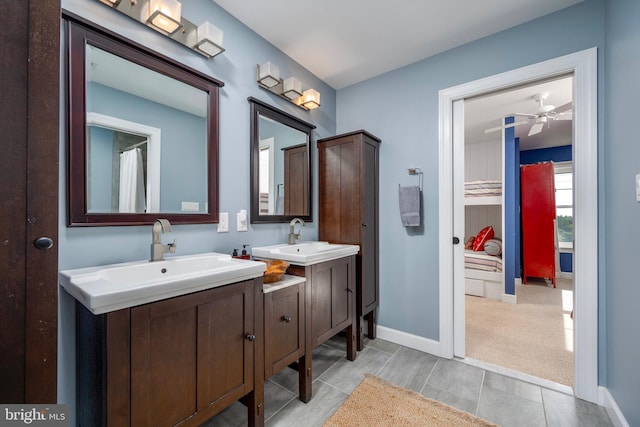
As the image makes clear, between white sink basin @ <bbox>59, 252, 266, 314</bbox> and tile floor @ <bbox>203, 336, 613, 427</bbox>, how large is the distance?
0.89 metres

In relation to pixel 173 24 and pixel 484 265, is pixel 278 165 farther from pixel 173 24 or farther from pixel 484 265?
pixel 484 265

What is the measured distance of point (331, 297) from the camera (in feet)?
6.29

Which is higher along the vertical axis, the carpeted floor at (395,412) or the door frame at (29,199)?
the door frame at (29,199)

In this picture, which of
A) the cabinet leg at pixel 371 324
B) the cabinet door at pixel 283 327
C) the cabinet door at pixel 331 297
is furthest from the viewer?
the cabinet leg at pixel 371 324

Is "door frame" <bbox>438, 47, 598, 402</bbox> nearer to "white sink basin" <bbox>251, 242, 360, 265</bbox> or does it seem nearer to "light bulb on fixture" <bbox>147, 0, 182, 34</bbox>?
"white sink basin" <bbox>251, 242, 360, 265</bbox>

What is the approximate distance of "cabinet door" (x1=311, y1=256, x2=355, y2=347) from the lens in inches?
69.9

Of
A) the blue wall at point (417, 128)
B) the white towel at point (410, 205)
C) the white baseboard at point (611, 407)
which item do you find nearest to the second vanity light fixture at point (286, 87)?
the blue wall at point (417, 128)

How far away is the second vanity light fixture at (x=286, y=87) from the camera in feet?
6.47

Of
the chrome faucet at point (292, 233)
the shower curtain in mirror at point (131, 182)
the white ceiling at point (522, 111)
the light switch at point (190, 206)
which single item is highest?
the white ceiling at point (522, 111)

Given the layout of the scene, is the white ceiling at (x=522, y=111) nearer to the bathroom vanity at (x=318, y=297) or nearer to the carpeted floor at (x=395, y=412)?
the bathroom vanity at (x=318, y=297)

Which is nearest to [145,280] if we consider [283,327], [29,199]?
[29,199]

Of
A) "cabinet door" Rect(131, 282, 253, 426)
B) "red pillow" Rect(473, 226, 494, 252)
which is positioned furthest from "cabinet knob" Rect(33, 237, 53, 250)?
"red pillow" Rect(473, 226, 494, 252)

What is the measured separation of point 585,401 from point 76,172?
10.1ft

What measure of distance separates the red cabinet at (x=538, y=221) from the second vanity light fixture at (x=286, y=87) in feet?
13.0
